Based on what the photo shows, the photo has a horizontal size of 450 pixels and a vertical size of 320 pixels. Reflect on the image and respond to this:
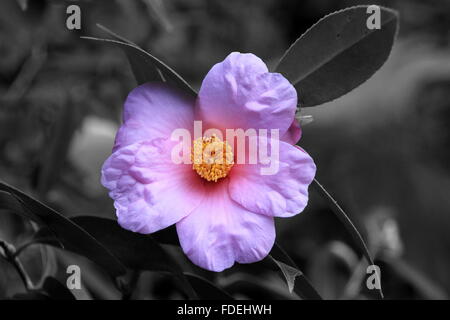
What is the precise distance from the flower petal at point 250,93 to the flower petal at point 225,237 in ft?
0.26

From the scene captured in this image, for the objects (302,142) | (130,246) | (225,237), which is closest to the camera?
(225,237)

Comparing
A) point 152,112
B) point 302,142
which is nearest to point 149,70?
point 152,112

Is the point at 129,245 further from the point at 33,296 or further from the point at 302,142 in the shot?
the point at 302,142

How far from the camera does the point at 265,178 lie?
555 millimetres

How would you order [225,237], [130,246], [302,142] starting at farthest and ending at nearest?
[302,142], [130,246], [225,237]

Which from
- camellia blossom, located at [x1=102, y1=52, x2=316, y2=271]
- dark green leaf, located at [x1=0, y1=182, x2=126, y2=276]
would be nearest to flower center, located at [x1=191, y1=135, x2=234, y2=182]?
camellia blossom, located at [x1=102, y1=52, x2=316, y2=271]

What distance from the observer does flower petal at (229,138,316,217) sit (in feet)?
1.74

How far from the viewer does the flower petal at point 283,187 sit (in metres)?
0.53

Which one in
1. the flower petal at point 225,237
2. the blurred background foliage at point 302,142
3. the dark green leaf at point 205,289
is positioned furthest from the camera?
the blurred background foliage at point 302,142

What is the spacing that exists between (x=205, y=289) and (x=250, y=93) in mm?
212

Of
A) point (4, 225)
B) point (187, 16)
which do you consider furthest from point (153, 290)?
point (187, 16)

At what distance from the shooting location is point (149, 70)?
583 mm

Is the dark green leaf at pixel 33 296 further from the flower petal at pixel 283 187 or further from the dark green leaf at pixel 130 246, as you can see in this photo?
the flower petal at pixel 283 187

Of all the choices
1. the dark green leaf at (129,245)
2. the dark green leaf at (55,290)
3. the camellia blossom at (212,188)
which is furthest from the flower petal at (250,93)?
the dark green leaf at (55,290)
